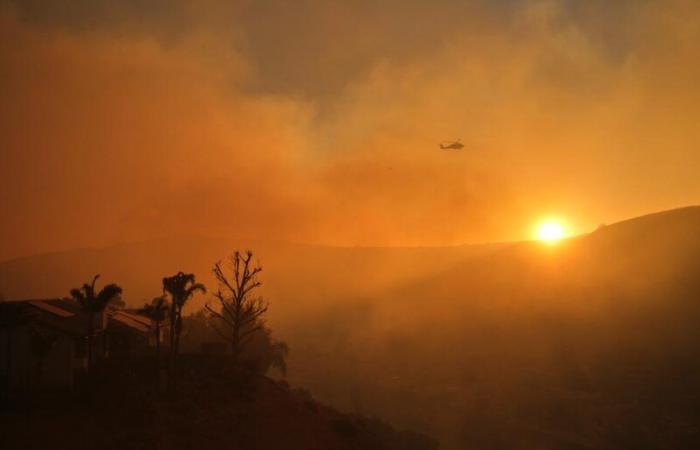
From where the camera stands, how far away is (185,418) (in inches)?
975

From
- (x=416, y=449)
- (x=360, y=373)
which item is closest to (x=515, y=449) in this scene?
(x=416, y=449)

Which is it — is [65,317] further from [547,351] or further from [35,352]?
[547,351]

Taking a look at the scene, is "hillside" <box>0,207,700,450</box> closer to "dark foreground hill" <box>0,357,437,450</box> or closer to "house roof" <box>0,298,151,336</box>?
"dark foreground hill" <box>0,357,437,450</box>

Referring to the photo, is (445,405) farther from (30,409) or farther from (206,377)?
(30,409)

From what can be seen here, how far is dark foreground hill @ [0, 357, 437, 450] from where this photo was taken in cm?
2131

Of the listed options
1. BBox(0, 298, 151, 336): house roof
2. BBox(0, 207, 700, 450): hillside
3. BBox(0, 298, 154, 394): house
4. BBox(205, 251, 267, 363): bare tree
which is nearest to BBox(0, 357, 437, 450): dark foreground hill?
BBox(0, 298, 154, 394): house

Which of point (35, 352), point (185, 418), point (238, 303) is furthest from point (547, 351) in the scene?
point (35, 352)

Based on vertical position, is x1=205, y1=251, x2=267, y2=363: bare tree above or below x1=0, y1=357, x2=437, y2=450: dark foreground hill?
above

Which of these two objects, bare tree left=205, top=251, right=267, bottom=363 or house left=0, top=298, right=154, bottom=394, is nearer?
house left=0, top=298, right=154, bottom=394

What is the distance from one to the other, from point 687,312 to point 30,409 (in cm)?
9606

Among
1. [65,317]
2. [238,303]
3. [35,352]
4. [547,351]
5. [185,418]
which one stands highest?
[238,303]

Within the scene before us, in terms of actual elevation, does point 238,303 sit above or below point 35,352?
above

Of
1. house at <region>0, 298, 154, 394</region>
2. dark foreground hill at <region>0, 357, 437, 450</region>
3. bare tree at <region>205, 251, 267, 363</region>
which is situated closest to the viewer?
dark foreground hill at <region>0, 357, 437, 450</region>

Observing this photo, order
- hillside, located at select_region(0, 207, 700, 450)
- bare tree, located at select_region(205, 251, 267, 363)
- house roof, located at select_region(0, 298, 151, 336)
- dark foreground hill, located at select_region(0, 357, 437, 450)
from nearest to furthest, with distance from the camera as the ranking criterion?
dark foreground hill, located at select_region(0, 357, 437, 450) → house roof, located at select_region(0, 298, 151, 336) → bare tree, located at select_region(205, 251, 267, 363) → hillside, located at select_region(0, 207, 700, 450)
